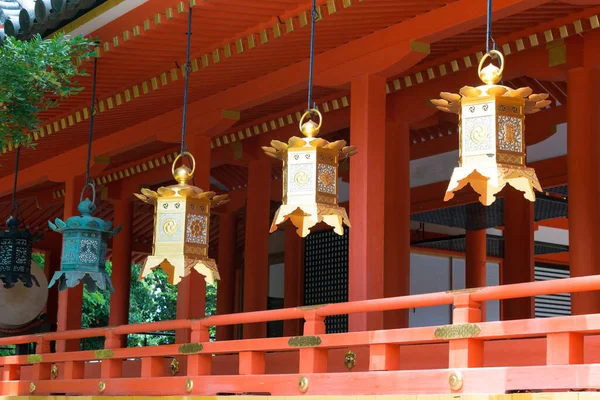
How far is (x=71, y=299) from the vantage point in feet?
35.7

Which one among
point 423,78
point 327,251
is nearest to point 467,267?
point 327,251

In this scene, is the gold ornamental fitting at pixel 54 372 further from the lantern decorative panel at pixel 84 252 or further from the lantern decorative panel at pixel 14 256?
the lantern decorative panel at pixel 84 252

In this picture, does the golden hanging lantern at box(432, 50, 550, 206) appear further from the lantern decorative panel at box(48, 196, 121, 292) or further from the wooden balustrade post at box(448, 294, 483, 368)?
the lantern decorative panel at box(48, 196, 121, 292)

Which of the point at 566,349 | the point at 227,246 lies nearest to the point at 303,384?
the point at 566,349

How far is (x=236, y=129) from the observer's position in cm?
1080

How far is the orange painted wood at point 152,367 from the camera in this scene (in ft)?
25.2

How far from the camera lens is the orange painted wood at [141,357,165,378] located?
25.2 feet

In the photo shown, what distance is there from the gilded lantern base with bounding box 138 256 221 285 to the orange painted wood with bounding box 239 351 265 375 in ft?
1.80

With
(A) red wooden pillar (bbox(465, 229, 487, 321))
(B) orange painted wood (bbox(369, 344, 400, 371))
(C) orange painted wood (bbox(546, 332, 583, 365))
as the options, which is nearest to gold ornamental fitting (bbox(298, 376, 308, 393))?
(B) orange painted wood (bbox(369, 344, 400, 371))

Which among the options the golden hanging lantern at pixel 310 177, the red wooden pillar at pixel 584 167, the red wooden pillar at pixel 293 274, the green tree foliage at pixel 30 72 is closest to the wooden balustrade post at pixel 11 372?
the green tree foliage at pixel 30 72

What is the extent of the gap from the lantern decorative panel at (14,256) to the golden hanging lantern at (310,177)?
4.11 meters

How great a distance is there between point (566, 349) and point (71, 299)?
22.9 ft

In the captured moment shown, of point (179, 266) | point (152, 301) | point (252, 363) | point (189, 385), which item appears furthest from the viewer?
point (152, 301)

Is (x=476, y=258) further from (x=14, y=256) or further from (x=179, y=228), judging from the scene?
(x=179, y=228)
